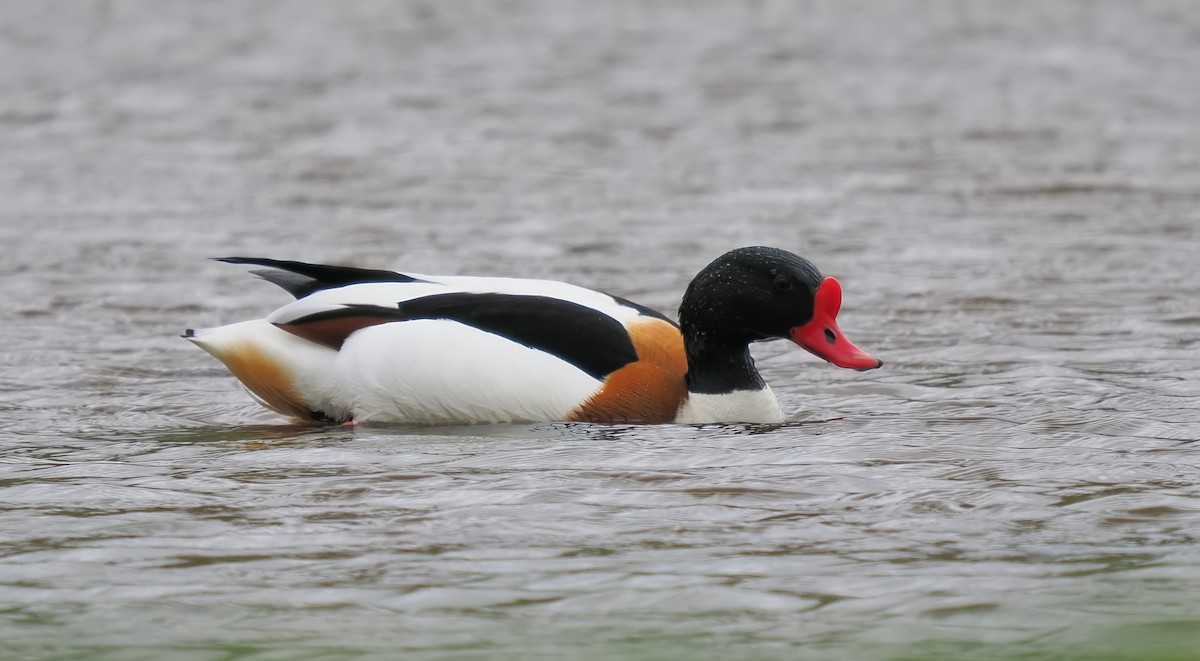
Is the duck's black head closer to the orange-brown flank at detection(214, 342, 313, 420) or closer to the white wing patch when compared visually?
the white wing patch

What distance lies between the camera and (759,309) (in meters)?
7.70

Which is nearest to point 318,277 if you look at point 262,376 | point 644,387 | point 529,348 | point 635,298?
point 262,376

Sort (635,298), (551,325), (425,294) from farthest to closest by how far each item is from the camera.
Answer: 1. (635,298)
2. (425,294)
3. (551,325)

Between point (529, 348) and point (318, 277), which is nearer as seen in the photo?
point (529, 348)

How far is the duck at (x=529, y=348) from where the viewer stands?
A: 7.64 m

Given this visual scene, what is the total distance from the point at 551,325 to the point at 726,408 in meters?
0.83

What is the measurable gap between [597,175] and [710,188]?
3.52 feet

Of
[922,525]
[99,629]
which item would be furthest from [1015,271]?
[99,629]

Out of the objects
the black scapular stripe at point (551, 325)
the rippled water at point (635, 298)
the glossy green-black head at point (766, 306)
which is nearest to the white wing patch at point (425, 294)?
the black scapular stripe at point (551, 325)

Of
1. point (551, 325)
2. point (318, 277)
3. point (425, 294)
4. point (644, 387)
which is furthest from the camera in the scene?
point (318, 277)

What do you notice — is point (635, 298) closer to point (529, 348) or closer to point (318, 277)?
point (318, 277)

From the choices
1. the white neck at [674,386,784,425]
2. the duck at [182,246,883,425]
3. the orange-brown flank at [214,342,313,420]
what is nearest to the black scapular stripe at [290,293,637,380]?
the duck at [182,246,883,425]

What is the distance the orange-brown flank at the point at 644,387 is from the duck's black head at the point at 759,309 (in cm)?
12

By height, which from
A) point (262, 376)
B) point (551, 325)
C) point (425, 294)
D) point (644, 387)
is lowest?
point (644, 387)
